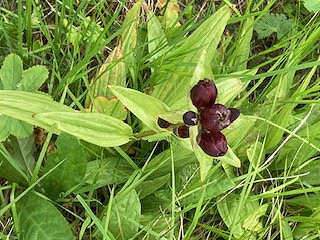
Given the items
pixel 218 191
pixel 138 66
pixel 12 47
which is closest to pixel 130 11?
pixel 138 66

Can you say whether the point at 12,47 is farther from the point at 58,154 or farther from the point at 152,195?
the point at 152,195

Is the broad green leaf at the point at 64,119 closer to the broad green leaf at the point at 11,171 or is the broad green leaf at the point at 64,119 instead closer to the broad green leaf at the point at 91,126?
the broad green leaf at the point at 91,126

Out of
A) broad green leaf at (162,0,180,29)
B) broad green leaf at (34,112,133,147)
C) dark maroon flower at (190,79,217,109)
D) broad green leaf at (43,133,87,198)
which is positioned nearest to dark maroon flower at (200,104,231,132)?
dark maroon flower at (190,79,217,109)

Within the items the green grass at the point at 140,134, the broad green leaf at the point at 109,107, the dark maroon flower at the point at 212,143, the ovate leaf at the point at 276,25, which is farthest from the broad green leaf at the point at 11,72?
the ovate leaf at the point at 276,25

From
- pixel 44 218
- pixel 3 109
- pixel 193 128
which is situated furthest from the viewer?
pixel 44 218

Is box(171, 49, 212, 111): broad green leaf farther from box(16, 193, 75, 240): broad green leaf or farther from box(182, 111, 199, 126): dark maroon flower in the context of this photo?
box(16, 193, 75, 240): broad green leaf
